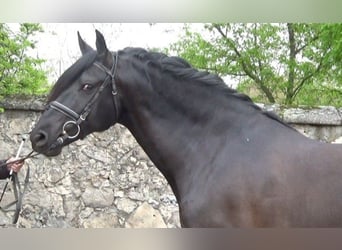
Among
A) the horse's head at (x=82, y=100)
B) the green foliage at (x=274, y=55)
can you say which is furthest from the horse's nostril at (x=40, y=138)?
the green foliage at (x=274, y=55)

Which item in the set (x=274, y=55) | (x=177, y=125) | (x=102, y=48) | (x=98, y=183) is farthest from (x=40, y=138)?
(x=274, y=55)

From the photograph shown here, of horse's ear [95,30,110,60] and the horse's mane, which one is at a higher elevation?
horse's ear [95,30,110,60]

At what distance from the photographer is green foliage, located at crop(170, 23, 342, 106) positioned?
2270 millimetres

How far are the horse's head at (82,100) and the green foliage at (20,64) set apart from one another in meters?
0.50

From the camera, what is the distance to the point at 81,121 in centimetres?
182

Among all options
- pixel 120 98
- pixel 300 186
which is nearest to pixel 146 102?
pixel 120 98

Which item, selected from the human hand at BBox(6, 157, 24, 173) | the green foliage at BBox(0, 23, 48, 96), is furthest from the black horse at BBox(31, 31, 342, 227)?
the green foliage at BBox(0, 23, 48, 96)

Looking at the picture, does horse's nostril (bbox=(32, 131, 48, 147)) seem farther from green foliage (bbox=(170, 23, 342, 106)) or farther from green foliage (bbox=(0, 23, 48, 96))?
green foliage (bbox=(170, 23, 342, 106))

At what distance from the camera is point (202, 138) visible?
1729mm

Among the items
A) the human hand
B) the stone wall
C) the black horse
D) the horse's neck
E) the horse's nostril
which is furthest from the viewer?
the stone wall

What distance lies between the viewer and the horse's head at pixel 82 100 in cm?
181
